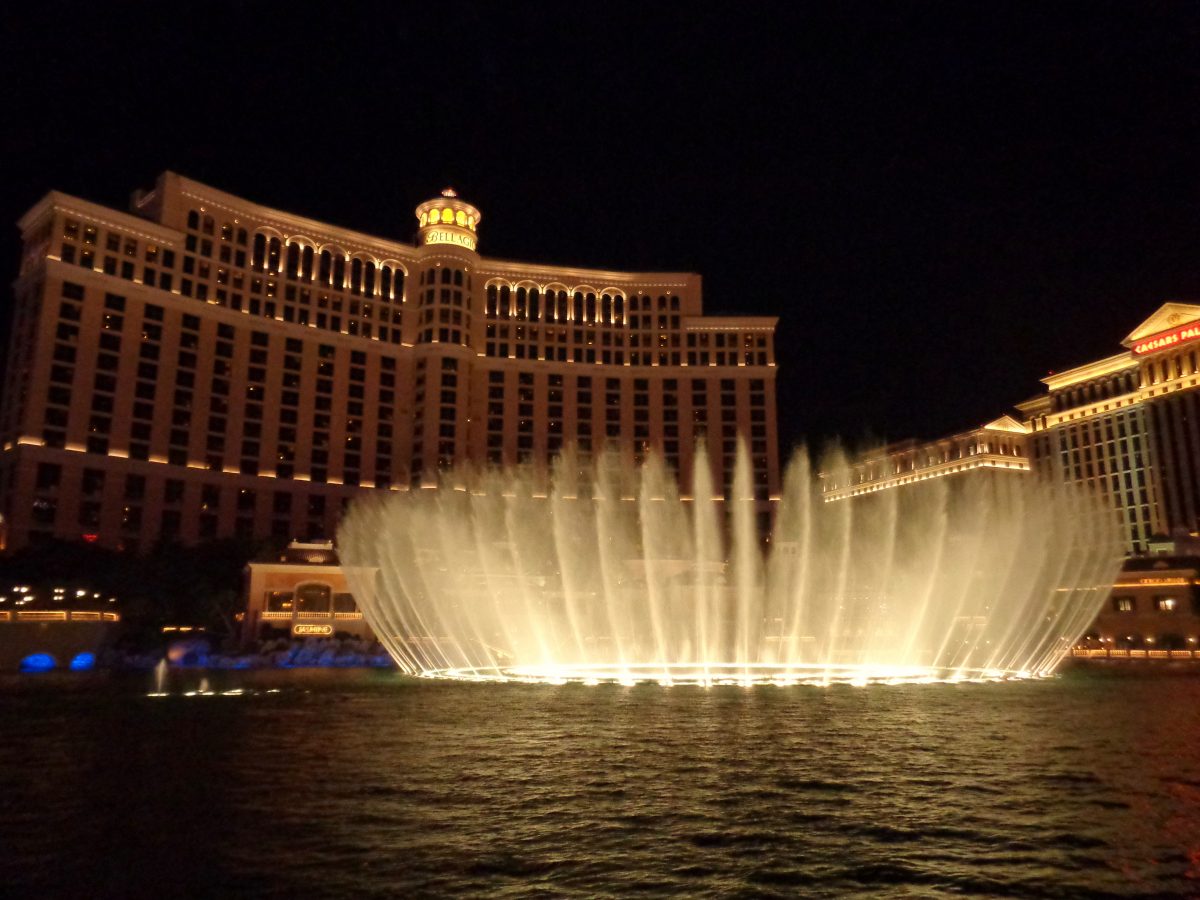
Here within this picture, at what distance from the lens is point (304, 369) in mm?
105938

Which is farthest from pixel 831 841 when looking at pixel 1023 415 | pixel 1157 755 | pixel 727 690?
pixel 1023 415

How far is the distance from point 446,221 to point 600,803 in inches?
4276

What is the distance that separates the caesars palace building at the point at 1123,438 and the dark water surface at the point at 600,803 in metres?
73.6

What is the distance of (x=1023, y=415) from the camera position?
443 feet

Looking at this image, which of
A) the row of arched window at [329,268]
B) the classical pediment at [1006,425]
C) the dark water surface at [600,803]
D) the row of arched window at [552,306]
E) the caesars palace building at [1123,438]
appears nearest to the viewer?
the dark water surface at [600,803]

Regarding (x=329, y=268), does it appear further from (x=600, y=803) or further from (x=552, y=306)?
(x=600, y=803)

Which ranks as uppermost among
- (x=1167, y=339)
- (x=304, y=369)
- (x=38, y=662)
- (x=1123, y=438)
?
(x=1167, y=339)

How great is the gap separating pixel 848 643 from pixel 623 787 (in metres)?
51.8

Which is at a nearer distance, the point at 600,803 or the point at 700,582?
the point at 600,803

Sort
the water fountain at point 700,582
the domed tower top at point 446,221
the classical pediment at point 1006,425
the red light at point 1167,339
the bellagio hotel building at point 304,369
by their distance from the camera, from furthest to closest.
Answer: the classical pediment at point 1006,425, the domed tower top at point 446,221, the red light at point 1167,339, the bellagio hotel building at point 304,369, the water fountain at point 700,582

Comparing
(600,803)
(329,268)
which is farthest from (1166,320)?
(600,803)

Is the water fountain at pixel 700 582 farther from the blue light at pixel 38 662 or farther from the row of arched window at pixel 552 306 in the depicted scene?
the blue light at pixel 38 662

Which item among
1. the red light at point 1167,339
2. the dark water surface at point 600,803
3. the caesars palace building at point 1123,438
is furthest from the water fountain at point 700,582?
the red light at point 1167,339

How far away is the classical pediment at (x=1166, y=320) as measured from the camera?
10581 centimetres
